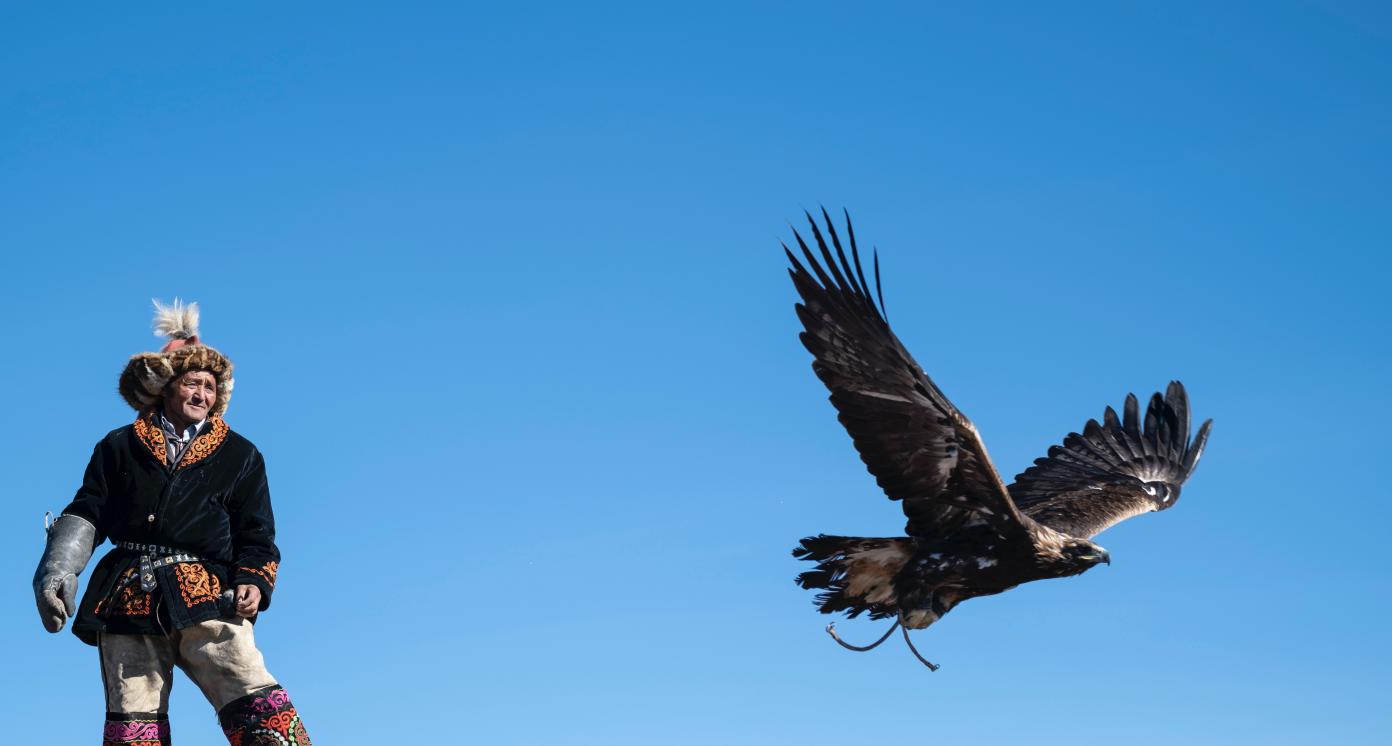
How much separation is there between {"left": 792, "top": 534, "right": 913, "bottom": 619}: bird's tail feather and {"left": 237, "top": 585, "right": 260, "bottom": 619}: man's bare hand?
3358mm

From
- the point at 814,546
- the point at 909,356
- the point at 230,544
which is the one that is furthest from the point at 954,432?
the point at 230,544

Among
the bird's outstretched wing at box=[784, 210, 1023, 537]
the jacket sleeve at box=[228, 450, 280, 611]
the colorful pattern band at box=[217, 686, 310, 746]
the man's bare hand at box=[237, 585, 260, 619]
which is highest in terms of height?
the bird's outstretched wing at box=[784, 210, 1023, 537]

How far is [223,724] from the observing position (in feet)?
16.0

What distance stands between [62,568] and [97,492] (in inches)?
12.3

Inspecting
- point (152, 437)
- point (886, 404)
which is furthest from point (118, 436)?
point (886, 404)

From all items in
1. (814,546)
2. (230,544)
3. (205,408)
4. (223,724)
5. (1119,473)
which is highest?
(1119,473)

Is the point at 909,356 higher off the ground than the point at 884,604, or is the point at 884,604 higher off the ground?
the point at 909,356

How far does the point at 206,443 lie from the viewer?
506 centimetres

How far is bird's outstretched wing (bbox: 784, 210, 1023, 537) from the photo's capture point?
7242mm

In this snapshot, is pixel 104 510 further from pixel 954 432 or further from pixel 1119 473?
Result: pixel 1119 473

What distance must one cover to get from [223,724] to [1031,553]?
4163 millimetres

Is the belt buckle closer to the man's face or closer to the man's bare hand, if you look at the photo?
the man's bare hand

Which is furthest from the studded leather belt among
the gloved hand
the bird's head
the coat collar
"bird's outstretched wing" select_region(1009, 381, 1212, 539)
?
"bird's outstretched wing" select_region(1009, 381, 1212, 539)

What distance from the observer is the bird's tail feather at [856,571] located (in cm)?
764
